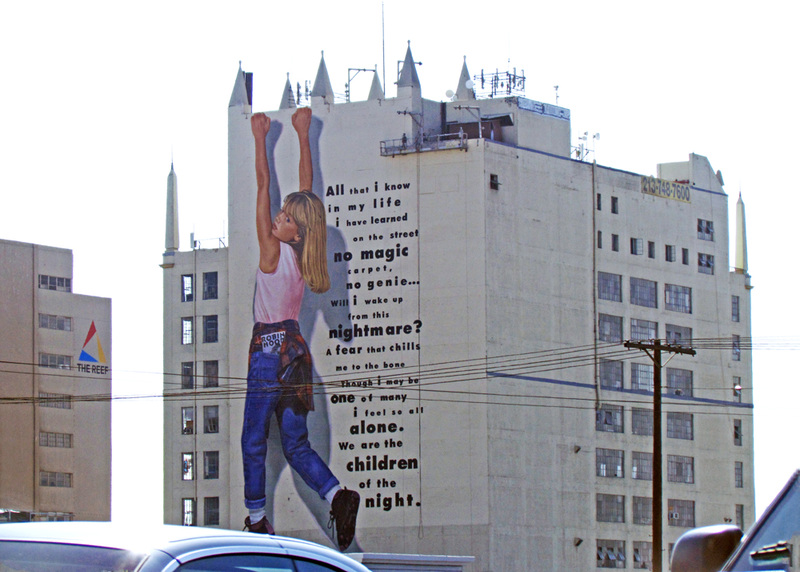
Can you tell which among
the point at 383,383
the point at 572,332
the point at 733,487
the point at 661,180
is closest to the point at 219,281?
the point at 383,383

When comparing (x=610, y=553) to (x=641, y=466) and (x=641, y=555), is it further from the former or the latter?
(x=641, y=466)

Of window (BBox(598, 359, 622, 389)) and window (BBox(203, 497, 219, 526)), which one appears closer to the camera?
window (BBox(598, 359, 622, 389))

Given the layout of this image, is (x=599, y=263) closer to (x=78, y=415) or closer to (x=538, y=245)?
(x=538, y=245)

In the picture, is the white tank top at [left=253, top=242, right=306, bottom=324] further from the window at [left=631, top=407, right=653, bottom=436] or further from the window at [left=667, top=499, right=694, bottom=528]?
the window at [left=667, top=499, right=694, bottom=528]

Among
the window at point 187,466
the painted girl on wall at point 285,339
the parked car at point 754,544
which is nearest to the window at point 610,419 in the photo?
the painted girl on wall at point 285,339

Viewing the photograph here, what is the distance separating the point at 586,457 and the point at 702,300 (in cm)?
1651

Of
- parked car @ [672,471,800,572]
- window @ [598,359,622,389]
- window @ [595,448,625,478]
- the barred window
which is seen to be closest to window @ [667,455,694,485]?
window @ [595,448,625,478]

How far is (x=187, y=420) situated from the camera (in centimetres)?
10538

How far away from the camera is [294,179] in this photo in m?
102

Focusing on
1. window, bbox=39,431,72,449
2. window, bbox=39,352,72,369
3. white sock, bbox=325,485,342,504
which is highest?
window, bbox=39,352,72,369

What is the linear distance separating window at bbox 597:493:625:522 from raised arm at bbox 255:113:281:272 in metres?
25.6

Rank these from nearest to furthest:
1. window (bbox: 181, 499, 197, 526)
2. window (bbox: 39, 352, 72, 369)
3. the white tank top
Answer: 1. the white tank top
2. window (bbox: 181, 499, 197, 526)
3. window (bbox: 39, 352, 72, 369)

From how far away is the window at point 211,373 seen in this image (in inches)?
4092

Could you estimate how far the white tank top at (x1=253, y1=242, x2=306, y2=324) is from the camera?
3957 inches
